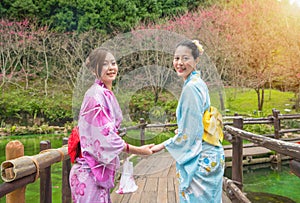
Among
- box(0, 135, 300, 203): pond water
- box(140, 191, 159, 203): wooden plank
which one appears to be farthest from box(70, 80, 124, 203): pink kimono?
box(0, 135, 300, 203): pond water

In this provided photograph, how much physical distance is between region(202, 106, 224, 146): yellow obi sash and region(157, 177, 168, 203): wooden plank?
1.44 metres

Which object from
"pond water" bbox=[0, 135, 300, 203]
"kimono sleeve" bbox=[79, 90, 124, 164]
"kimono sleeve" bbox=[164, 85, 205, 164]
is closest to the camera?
"kimono sleeve" bbox=[79, 90, 124, 164]

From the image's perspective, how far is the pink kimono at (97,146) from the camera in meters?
1.30

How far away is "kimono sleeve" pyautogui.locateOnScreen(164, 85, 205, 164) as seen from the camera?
152 cm

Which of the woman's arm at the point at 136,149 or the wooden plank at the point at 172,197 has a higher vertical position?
the woman's arm at the point at 136,149

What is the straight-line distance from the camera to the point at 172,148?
162 cm

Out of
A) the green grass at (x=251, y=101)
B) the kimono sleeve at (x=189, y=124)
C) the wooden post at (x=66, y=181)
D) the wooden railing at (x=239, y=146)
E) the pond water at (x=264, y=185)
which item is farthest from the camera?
the green grass at (x=251, y=101)

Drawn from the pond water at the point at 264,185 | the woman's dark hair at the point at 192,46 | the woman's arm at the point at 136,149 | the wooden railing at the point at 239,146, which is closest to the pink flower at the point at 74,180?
the woman's arm at the point at 136,149

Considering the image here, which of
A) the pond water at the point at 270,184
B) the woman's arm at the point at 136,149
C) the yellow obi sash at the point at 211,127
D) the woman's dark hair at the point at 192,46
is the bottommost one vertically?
the pond water at the point at 270,184

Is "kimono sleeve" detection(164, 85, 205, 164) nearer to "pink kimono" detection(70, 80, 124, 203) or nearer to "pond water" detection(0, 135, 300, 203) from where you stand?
"pink kimono" detection(70, 80, 124, 203)

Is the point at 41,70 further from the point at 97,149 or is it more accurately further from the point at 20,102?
the point at 97,149

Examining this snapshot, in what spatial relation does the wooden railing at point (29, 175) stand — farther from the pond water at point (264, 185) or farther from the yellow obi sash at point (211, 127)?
the pond water at point (264, 185)

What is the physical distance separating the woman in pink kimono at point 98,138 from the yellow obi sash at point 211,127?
1.24 feet

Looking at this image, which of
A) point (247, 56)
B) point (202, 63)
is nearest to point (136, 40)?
point (202, 63)
